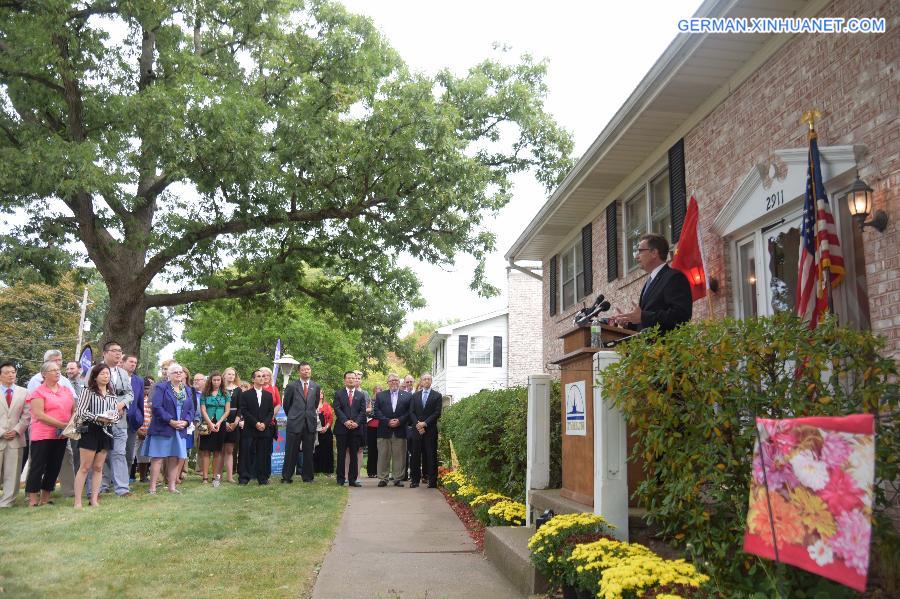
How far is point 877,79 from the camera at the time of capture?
18.2 ft

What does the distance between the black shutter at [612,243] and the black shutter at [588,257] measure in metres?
1.00

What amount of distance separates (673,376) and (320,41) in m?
17.6

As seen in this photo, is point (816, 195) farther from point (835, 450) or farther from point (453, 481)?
point (453, 481)

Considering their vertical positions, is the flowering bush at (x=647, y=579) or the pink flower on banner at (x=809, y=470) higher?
the pink flower on banner at (x=809, y=470)

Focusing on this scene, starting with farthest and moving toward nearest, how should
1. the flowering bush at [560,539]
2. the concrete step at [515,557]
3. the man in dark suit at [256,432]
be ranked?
the man in dark suit at [256,432] < the concrete step at [515,557] < the flowering bush at [560,539]

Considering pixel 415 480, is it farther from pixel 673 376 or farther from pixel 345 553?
pixel 673 376

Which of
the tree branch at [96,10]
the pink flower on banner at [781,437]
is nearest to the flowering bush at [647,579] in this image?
the pink flower on banner at [781,437]

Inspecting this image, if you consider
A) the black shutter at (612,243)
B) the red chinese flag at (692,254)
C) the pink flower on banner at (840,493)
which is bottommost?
the pink flower on banner at (840,493)

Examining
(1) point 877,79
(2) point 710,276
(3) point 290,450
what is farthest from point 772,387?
(3) point 290,450

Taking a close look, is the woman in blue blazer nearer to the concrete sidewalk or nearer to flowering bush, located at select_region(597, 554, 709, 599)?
the concrete sidewalk

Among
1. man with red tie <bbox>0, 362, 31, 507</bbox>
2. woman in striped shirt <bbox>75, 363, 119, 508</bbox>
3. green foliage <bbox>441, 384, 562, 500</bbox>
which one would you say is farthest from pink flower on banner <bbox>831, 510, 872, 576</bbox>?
man with red tie <bbox>0, 362, 31, 507</bbox>

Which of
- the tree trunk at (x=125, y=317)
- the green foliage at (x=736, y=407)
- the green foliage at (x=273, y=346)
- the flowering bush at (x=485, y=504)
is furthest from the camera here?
the green foliage at (x=273, y=346)

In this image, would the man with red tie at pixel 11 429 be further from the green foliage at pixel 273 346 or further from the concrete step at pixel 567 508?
the green foliage at pixel 273 346

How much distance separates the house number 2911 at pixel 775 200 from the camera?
6.86m
